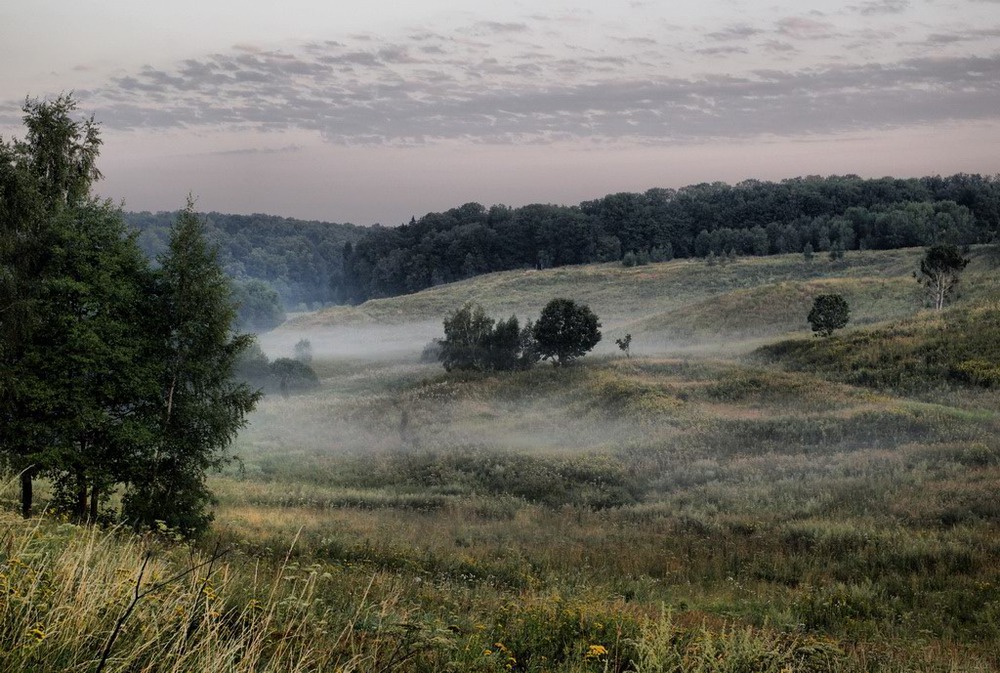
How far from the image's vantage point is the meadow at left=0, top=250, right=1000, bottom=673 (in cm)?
524

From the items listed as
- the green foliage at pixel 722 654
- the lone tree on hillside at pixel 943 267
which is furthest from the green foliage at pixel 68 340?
the lone tree on hillside at pixel 943 267

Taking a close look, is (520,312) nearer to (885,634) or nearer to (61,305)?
(61,305)

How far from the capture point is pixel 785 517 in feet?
61.3

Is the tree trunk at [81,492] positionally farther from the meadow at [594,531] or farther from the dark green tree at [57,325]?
the meadow at [594,531]

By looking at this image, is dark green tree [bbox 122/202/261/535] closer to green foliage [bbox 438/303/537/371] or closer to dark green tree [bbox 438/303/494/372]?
green foliage [bbox 438/303/537/371]

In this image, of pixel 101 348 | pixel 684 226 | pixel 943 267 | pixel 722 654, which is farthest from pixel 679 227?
pixel 722 654

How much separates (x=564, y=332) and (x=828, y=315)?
687 inches

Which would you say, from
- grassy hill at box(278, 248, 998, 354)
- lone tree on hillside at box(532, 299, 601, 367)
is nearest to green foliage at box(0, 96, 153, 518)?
lone tree on hillside at box(532, 299, 601, 367)

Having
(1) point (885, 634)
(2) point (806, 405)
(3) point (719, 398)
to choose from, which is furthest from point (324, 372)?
(1) point (885, 634)

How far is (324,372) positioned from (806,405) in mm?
49153

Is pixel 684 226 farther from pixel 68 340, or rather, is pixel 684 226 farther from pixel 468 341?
pixel 68 340

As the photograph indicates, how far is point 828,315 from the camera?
47.1 metres

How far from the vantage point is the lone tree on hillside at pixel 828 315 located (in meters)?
47.0

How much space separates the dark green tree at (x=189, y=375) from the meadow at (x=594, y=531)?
1.91 m
